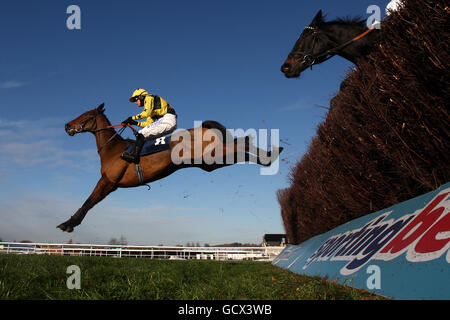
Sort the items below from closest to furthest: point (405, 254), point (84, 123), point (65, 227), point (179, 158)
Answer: point (405, 254) < point (65, 227) < point (179, 158) < point (84, 123)

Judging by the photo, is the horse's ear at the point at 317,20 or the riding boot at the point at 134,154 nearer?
the riding boot at the point at 134,154

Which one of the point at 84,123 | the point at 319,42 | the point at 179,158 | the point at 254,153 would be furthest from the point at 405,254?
the point at 84,123

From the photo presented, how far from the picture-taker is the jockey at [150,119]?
732 cm

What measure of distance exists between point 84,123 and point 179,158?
284cm

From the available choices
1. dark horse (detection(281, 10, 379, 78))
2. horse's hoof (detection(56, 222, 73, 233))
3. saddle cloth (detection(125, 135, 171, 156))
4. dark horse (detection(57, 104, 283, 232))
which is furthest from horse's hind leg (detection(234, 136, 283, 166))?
horse's hoof (detection(56, 222, 73, 233))

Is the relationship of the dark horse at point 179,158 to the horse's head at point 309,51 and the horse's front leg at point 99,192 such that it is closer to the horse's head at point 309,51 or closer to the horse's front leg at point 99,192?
the horse's front leg at point 99,192

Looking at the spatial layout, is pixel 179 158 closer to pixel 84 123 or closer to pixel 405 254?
pixel 84 123

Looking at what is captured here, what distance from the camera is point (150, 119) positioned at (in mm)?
7598

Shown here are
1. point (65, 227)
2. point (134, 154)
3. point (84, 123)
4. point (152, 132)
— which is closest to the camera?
point (65, 227)

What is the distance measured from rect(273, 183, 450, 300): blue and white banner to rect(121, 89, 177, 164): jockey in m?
4.48

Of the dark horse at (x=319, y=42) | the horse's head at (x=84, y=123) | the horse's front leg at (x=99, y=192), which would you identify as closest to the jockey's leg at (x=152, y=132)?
the horse's front leg at (x=99, y=192)

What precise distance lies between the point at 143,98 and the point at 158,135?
878 millimetres

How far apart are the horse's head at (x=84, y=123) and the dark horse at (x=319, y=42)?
16.0 feet

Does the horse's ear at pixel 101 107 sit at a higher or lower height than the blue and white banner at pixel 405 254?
higher
